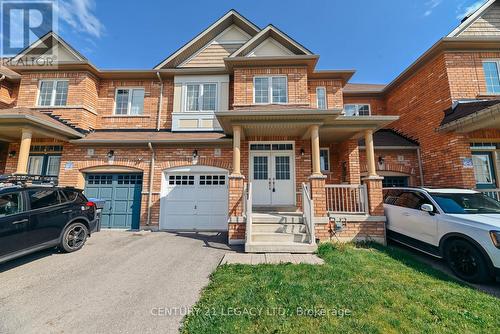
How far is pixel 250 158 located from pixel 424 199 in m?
5.62

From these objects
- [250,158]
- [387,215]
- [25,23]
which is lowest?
[387,215]

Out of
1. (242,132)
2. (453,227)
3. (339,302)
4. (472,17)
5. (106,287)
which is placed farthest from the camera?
(472,17)

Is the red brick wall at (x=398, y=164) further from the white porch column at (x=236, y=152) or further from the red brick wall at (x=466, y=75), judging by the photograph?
the white porch column at (x=236, y=152)

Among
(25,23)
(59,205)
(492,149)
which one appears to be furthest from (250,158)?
(25,23)

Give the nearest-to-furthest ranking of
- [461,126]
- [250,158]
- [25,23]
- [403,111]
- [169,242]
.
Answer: [169,242] < [461,126] < [250,158] < [25,23] < [403,111]

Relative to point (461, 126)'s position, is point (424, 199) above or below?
below

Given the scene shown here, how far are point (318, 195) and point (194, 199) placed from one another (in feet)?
16.0

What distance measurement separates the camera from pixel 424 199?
5492 millimetres

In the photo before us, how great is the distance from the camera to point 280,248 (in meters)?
5.61

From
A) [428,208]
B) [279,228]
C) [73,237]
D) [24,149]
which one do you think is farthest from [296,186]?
[24,149]

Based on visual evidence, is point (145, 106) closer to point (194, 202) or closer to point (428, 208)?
point (194, 202)

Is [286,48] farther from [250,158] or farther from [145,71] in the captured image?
[145,71]

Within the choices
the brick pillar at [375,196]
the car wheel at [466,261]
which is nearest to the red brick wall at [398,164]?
the brick pillar at [375,196]

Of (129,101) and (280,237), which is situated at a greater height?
(129,101)
